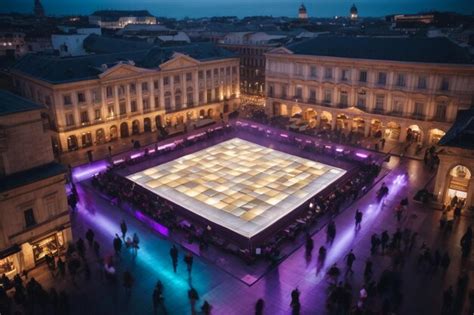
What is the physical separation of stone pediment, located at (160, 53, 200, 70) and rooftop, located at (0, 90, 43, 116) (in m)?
34.4

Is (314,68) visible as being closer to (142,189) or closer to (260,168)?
(260,168)

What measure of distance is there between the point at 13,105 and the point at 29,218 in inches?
334

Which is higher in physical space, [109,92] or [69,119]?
[109,92]

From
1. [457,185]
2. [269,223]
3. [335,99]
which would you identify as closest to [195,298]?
[269,223]

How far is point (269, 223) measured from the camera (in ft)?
114

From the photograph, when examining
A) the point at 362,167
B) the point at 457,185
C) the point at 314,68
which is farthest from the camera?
the point at 314,68

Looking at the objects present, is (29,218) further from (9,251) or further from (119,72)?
(119,72)

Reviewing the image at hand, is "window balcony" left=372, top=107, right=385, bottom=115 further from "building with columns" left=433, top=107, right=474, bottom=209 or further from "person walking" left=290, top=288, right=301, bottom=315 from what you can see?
"person walking" left=290, top=288, right=301, bottom=315

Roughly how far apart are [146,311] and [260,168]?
25.8 meters

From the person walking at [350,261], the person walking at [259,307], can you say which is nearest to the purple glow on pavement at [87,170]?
the person walking at [259,307]

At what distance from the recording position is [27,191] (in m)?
28.2

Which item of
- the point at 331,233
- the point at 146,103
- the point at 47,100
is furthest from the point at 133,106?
the point at 331,233

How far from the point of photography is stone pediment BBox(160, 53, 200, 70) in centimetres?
6278

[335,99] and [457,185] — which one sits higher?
[335,99]
